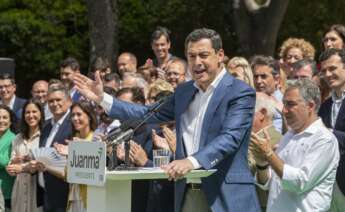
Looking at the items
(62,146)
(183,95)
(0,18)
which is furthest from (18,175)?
(0,18)

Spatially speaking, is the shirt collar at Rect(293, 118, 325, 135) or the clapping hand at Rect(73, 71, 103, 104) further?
the shirt collar at Rect(293, 118, 325, 135)

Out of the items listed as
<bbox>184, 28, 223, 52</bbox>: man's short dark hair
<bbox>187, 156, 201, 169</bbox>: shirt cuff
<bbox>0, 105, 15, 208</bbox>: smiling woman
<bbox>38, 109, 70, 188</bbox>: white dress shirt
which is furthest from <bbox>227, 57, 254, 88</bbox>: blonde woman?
<bbox>187, 156, 201, 169</bbox>: shirt cuff

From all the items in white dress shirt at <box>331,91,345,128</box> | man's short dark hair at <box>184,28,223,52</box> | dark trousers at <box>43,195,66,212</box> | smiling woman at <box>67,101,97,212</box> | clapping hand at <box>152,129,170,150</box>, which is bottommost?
dark trousers at <box>43,195,66,212</box>

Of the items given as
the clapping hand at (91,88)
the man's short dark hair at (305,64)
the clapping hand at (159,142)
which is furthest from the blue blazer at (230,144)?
the man's short dark hair at (305,64)

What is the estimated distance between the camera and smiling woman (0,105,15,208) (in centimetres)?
1007

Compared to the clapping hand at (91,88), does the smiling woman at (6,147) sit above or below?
below

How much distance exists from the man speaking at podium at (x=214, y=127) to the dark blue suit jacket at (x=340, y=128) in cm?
124

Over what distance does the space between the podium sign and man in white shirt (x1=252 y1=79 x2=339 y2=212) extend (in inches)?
44.9

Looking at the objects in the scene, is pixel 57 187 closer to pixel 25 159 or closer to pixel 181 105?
pixel 25 159

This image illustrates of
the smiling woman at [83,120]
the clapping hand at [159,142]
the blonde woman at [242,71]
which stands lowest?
the clapping hand at [159,142]

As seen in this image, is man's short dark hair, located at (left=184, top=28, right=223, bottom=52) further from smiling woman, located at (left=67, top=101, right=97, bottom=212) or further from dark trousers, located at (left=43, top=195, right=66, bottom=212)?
dark trousers, located at (left=43, top=195, right=66, bottom=212)

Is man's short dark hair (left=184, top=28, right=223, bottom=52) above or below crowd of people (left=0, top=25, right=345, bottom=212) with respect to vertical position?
above

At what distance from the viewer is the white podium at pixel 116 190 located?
5285 millimetres

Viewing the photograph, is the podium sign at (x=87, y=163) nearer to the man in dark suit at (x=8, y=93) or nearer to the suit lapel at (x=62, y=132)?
the suit lapel at (x=62, y=132)
